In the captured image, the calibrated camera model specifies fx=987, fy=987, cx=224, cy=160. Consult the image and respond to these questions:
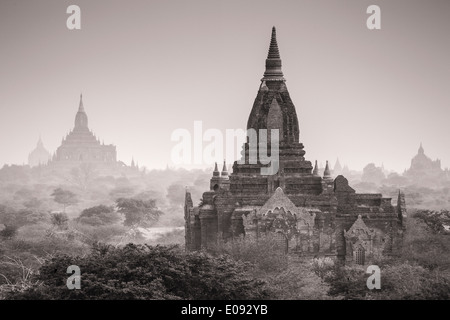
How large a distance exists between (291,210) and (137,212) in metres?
35.3

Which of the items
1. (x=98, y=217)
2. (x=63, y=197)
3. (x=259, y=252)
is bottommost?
(x=259, y=252)

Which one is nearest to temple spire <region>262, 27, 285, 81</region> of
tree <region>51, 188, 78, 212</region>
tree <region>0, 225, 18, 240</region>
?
tree <region>0, 225, 18, 240</region>

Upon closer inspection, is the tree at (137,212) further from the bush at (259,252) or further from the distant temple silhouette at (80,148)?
the distant temple silhouette at (80,148)

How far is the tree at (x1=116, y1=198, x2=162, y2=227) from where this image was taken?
71.5 m

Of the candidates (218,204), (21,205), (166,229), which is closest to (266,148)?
(218,204)

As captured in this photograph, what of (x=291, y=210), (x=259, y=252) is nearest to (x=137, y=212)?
(x=291, y=210)

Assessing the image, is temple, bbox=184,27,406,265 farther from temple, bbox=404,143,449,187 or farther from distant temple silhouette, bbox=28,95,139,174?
temple, bbox=404,143,449,187

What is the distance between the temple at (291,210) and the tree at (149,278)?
21.0 ft

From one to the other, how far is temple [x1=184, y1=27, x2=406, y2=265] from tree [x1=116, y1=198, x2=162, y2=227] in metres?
30.7

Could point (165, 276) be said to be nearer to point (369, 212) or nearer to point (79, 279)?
point (79, 279)

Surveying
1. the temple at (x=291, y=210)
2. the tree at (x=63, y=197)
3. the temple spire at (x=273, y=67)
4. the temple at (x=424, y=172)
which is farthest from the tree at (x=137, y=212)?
the temple at (x=424, y=172)

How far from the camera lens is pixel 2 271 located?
40.8 m

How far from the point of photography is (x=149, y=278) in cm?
3039

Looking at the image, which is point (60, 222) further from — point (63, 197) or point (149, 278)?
point (63, 197)
